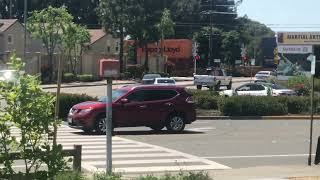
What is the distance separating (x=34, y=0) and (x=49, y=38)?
40278 millimetres

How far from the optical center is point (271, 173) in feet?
43.1

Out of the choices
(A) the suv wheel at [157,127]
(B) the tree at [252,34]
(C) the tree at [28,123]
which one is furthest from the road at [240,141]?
(B) the tree at [252,34]

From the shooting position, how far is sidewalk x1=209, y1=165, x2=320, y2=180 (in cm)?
1249

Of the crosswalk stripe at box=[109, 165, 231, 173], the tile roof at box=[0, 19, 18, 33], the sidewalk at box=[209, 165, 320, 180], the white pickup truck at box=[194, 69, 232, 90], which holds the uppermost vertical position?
the tile roof at box=[0, 19, 18, 33]

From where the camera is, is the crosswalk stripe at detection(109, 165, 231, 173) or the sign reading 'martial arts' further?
the sign reading 'martial arts'

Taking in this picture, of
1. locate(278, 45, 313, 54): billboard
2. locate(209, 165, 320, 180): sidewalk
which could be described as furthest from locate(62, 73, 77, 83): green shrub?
locate(209, 165, 320, 180): sidewalk

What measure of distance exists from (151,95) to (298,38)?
59598 mm

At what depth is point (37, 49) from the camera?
263ft

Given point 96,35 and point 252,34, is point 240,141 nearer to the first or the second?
point 96,35

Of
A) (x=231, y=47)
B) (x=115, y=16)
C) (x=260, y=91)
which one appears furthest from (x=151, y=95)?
(x=231, y=47)

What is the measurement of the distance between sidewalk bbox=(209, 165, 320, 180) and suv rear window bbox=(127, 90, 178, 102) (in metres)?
9.34

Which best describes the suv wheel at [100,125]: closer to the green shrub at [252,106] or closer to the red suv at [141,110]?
the red suv at [141,110]

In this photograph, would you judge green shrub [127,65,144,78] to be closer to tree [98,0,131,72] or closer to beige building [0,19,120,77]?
tree [98,0,131,72]

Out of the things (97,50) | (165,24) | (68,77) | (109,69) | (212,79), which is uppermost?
(165,24)
